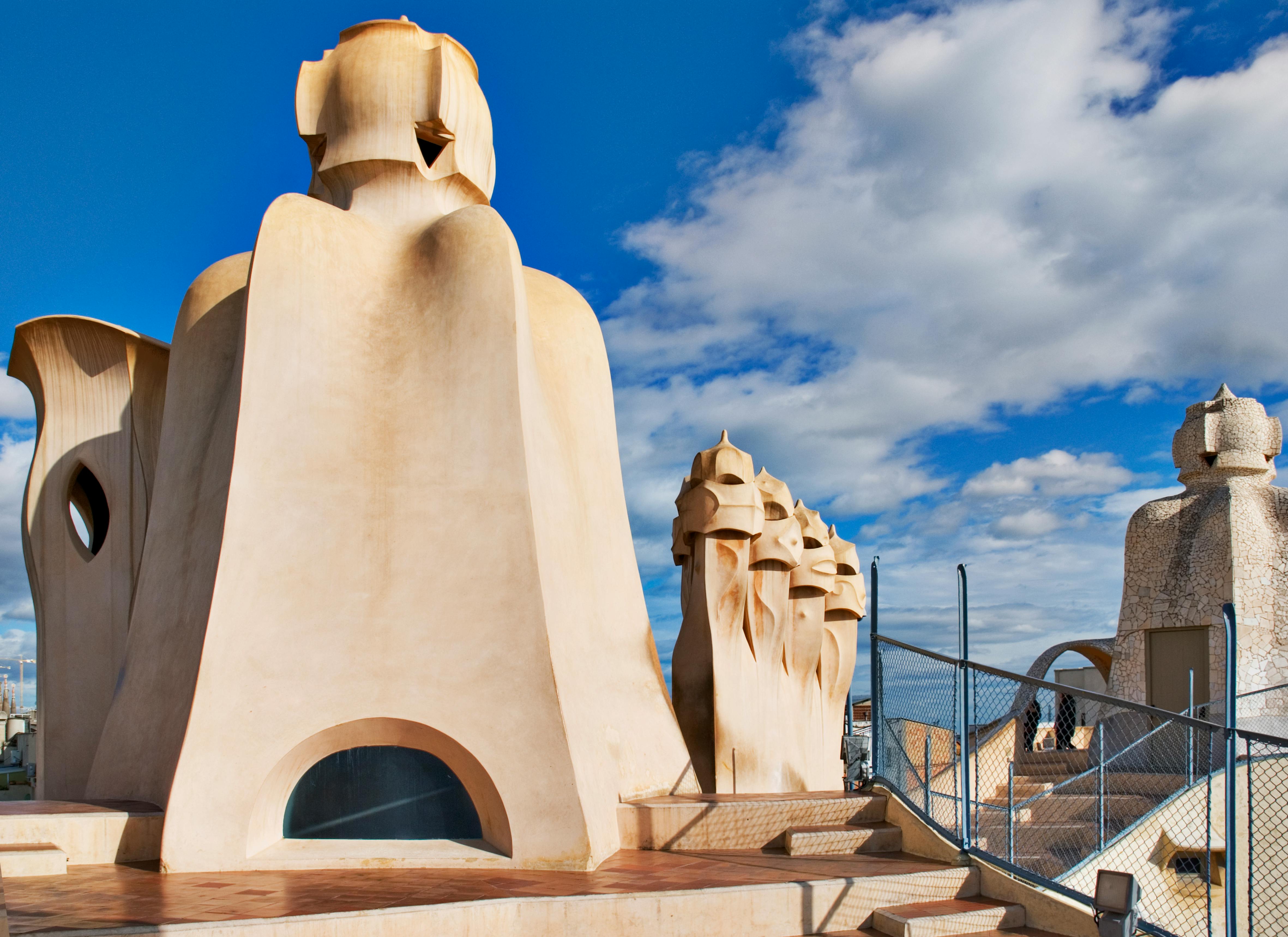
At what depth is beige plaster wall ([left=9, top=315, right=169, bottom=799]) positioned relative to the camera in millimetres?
10531

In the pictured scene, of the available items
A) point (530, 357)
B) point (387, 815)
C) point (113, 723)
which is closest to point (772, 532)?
point (530, 357)

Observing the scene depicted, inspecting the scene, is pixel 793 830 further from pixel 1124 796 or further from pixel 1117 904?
pixel 1124 796

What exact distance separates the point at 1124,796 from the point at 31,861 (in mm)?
13608

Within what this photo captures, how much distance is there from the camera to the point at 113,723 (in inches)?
339

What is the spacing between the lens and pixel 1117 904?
4.75 m

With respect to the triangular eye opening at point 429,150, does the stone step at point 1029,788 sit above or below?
below

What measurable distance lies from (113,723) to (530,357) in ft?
16.5

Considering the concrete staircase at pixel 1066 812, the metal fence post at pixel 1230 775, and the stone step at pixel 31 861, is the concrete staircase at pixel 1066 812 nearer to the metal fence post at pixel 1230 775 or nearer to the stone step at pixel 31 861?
the metal fence post at pixel 1230 775

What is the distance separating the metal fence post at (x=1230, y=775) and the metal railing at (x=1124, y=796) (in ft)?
0.06

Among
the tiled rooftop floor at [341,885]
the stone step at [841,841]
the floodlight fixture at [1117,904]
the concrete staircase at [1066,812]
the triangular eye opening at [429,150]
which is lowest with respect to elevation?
the concrete staircase at [1066,812]

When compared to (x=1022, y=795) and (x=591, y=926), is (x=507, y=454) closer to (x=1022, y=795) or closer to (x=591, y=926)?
(x=591, y=926)

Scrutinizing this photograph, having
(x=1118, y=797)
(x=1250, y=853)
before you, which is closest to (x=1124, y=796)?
(x=1118, y=797)

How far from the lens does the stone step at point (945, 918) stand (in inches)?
241

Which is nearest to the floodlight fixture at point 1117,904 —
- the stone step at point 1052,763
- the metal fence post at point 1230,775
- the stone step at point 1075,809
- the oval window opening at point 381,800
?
the metal fence post at point 1230,775
